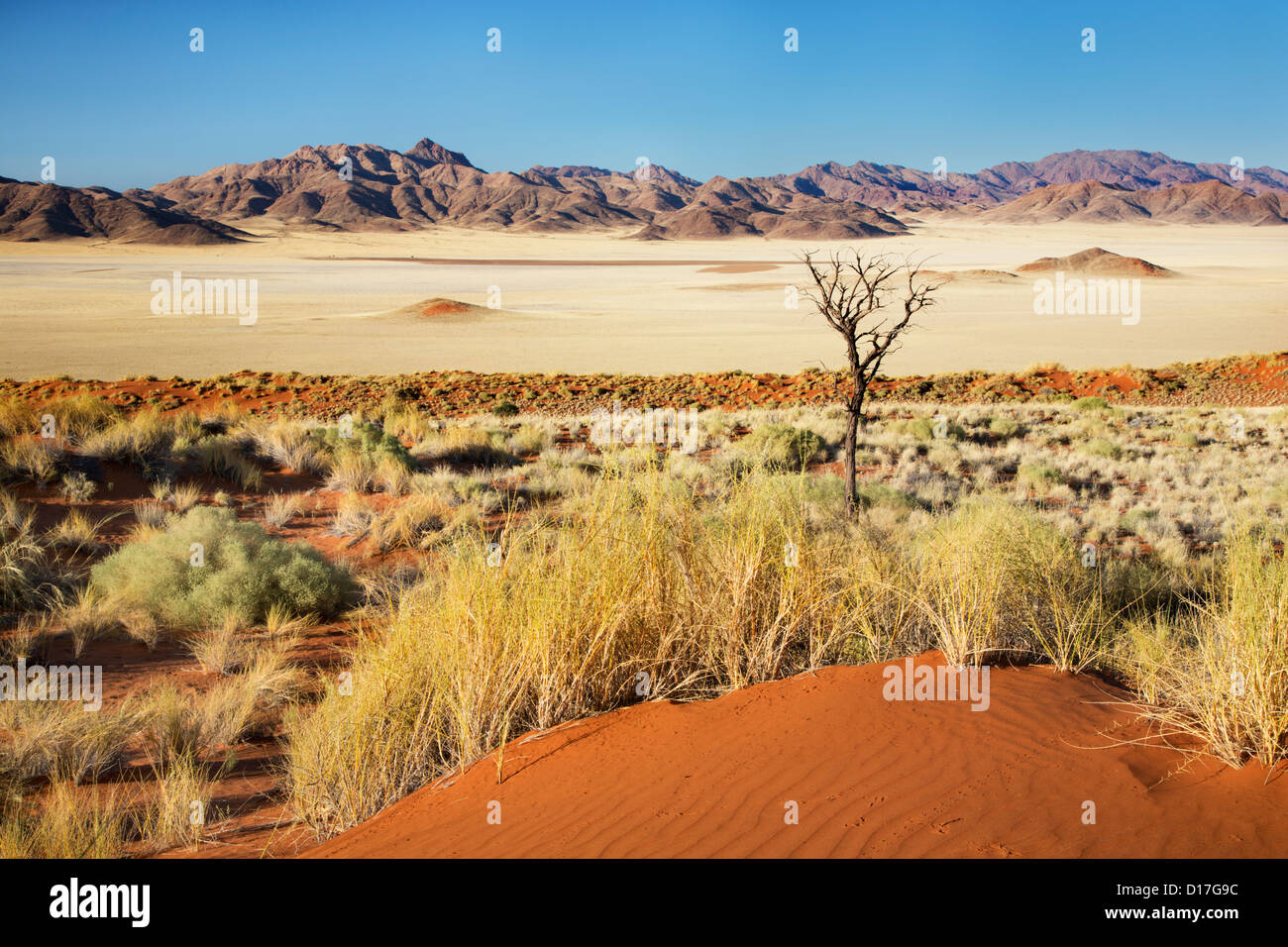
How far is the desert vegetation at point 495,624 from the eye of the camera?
3.69 metres

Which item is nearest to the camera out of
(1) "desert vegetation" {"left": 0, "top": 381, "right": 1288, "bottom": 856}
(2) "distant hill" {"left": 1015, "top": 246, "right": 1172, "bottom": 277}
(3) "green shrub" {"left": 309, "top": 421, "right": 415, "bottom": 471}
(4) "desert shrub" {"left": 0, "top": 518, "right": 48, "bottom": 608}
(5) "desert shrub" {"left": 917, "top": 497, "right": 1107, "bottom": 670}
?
(1) "desert vegetation" {"left": 0, "top": 381, "right": 1288, "bottom": 856}

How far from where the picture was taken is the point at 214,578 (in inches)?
254

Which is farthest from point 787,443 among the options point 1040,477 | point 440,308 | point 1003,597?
point 440,308

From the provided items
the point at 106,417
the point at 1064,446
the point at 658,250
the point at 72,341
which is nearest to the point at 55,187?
the point at 658,250

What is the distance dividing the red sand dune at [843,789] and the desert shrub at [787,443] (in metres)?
8.19

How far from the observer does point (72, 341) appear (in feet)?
109

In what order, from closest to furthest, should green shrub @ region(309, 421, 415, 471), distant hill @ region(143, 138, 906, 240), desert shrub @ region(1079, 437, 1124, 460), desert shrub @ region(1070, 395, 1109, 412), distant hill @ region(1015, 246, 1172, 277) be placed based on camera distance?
green shrub @ region(309, 421, 415, 471)
desert shrub @ region(1079, 437, 1124, 460)
desert shrub @ region(1070, 395, 1109, 412)
distant hill @ region(1015, 246, 1172, 277)
distant hill @ region(143, 138, 906, 240)

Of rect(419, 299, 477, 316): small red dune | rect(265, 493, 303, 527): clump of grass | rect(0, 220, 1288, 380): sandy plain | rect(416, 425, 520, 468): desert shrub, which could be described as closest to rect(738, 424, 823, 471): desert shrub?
rect(416, 425, 520, 468): desert shrub

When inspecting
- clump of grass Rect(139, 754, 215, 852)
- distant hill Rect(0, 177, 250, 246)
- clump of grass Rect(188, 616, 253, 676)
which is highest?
distant hill Rect(0, 177, 250, 246)

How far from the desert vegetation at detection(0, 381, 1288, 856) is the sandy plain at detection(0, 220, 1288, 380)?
17.3 m

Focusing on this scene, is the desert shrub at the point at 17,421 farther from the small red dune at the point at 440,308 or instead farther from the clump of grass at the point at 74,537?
the small red dune at the point at 440,308

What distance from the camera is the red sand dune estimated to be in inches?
115

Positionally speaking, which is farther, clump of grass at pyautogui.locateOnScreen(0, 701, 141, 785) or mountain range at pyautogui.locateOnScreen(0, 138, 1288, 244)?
mountain range at pyautogui.locateOnScreen(0, 138, 1288, 244)

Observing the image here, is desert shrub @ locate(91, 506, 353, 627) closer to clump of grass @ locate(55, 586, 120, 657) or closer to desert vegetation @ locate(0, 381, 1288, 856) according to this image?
desert vegetation @ locate(0, 381, 1288, 856)
